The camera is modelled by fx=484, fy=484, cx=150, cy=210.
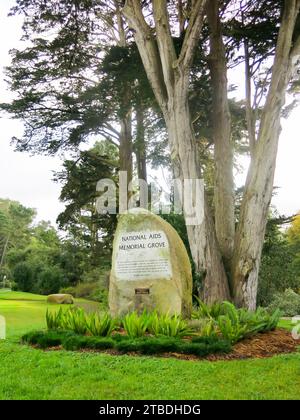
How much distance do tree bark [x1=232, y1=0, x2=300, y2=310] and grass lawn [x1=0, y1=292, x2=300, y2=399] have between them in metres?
4.53

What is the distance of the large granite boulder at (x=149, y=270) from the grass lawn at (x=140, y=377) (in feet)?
7.23

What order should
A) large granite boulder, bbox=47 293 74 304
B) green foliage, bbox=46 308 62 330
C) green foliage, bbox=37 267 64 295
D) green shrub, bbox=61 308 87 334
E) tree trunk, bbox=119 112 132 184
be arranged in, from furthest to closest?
green foliage, bbox=37 267 64 295 < large granite boulder, bbox=47 293 74 304 < tree trunk, bbox=119 112 132 184 < green foliage, bbox=46 308 62 330 < green shrub, bbox=61 308 87 334

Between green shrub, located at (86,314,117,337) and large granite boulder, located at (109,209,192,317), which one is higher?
large granite boulder, located at (109,209,192,317)

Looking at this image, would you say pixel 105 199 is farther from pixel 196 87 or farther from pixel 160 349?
pixel 160 349

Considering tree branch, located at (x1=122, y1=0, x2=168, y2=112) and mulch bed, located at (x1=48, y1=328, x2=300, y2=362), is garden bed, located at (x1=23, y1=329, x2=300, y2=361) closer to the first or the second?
mulch bed, located at (x1=48, y1=328, x2=300, y2=362)

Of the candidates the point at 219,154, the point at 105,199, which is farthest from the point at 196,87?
the point at 105,199

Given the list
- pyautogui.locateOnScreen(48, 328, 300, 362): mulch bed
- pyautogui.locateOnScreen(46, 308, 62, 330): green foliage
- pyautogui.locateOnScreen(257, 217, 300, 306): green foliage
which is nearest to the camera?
pyautogui.locateOnScreen(48, 328, 300, 362): mulch bed

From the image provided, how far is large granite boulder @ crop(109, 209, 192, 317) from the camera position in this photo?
8.34m

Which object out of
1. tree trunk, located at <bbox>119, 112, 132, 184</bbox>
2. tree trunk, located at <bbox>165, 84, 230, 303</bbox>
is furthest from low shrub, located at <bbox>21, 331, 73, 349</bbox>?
tree trunk, located at <bbox>119, 112, 132, 184</bbox>

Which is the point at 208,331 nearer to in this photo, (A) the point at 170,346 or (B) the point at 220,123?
(A) the point at 170,346

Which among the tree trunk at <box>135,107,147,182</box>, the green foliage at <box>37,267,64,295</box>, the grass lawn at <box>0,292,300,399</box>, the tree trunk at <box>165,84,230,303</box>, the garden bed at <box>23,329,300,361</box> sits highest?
the tree trunk at <box>135,107,147,182</box>

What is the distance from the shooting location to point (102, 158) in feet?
71.9

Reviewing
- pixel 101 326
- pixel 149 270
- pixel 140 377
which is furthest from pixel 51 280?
pixel 140 377

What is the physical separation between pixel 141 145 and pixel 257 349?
13261 millimetres
